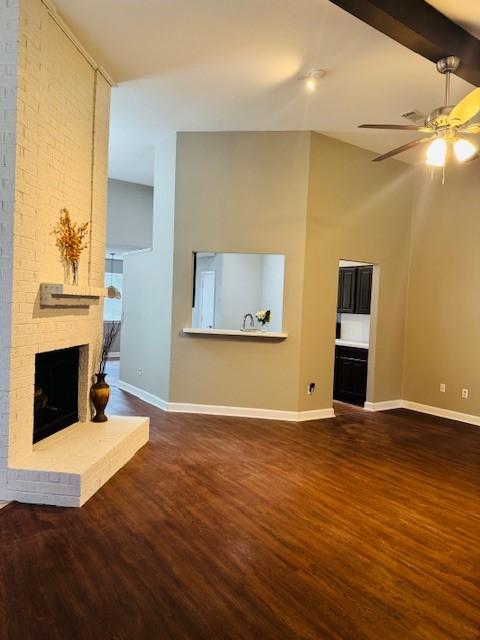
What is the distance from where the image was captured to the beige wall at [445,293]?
18.5 feet

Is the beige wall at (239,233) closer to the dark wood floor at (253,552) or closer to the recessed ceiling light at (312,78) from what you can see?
the recessed ceiling light at (312,78)

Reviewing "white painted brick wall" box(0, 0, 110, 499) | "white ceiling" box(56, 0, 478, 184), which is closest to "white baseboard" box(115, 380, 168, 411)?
"white painted brick wall" box(0, 0, 110, 499)

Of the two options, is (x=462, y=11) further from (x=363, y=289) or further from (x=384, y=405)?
(x=384, y=405)

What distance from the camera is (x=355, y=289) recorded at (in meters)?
6.54

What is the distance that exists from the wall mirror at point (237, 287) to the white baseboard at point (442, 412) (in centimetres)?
238

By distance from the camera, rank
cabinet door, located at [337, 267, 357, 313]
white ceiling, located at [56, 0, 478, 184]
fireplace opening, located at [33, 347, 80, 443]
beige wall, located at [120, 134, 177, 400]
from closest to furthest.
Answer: white ceiling, located at [56, 0, 478, 184], fireplace opening, located at [33, 347, 80, 443], beige wall, located at [120, 134, 177, 400], cabinet door, located at [337, 267, 357, 313]


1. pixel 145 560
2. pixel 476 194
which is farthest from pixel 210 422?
pixel 476 194

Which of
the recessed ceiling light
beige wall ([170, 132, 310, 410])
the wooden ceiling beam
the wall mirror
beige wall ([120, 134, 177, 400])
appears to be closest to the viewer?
the wooden ceiling beam

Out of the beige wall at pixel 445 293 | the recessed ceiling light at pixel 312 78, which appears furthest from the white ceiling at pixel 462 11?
the beige wall at pixel 445 293

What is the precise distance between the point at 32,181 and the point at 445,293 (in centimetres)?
519

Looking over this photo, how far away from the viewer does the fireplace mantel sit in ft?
10.2

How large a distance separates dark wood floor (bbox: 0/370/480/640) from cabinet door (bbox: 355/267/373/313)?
8.93 ft

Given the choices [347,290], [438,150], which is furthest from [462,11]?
[347,290]

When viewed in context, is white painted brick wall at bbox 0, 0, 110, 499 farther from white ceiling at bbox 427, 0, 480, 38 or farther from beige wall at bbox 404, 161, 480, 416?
beige wall at bbox 404, 161, 480, 416
